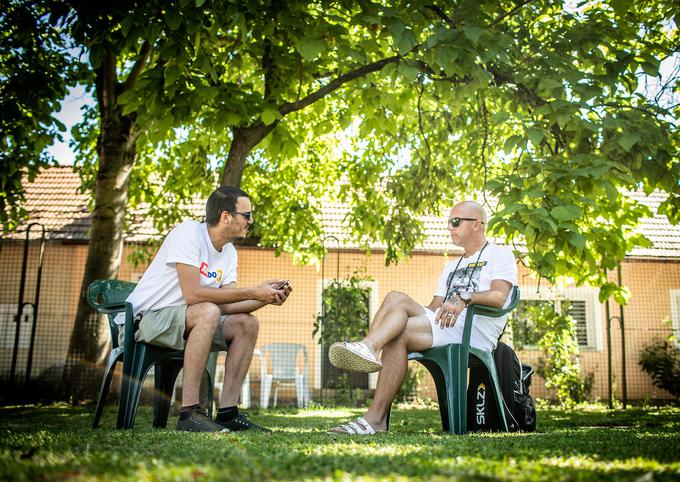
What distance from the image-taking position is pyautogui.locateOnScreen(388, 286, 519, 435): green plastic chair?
3.89 m

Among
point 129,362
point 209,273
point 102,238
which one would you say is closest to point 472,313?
point 209,273

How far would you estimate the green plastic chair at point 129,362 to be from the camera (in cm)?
386

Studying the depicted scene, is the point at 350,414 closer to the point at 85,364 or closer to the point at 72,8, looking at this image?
the point at 85,364

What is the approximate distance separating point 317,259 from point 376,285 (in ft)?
6.05

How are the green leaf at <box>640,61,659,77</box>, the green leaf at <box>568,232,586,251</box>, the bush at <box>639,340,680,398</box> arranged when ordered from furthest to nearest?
the bush at <box>639,340,680,398</box>
the green leaf at <box>640,61,659,77</box>
the green leaf at <box>568,232,586,251</box>

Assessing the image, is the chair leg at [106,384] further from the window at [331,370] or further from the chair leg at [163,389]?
the window at [331,370]

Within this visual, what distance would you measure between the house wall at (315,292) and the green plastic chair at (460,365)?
7.28m

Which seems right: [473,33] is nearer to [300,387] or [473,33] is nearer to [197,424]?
[197,424]

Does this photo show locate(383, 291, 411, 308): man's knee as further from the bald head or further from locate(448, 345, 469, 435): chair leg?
the bald head

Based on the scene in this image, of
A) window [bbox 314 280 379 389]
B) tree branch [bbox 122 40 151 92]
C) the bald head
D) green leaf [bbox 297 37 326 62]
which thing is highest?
tree branch [bbox 122 40 151 92]

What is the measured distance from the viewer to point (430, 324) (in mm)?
4113

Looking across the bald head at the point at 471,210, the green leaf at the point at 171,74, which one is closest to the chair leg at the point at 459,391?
the bald head at the point at 471,210

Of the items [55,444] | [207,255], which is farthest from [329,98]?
[55,444]

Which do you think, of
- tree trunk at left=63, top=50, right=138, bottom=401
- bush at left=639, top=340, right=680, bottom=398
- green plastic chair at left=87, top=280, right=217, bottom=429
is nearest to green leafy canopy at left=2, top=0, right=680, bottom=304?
tree trunk at left=63, top=50, right=138, bottom=401
